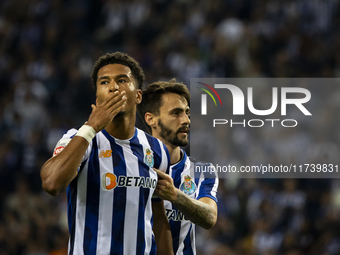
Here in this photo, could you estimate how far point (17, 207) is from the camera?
7926 millimetres

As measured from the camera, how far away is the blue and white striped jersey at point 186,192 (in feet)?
12.0

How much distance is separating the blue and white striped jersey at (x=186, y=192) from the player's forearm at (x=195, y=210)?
9.0 inches

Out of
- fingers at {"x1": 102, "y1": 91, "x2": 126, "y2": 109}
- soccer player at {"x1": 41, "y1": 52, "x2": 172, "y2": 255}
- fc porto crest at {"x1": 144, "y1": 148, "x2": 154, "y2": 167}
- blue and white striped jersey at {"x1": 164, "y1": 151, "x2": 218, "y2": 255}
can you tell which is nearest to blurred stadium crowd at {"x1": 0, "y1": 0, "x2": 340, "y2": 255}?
blue and white striped jersey at {"x1": 164, "y1": 151, "x2": 218, "y2": 255}

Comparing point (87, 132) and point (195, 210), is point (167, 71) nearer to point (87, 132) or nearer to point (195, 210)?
point (195, 210)

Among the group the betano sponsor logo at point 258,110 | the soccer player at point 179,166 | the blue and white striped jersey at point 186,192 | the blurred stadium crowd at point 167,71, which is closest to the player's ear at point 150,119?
the soccer player at point 179,166

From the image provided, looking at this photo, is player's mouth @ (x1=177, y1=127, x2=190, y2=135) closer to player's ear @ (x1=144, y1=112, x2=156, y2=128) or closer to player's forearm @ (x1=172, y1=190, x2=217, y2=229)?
player's ear @ (x1=144, y1=112, x2=156, y2=128)

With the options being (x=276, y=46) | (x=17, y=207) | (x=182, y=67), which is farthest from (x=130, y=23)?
(x=17, y=207)

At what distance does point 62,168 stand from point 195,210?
51.0 inches

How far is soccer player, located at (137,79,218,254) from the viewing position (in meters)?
3.54

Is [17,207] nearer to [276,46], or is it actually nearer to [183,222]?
[183,222]

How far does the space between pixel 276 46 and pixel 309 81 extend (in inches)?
47.6

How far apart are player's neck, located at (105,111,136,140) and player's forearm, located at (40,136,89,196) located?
19.4 inches

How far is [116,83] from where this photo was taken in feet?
9.73

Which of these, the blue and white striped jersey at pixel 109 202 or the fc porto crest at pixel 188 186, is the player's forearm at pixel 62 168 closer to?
the blue and white striped jersey at pixel 109 202
